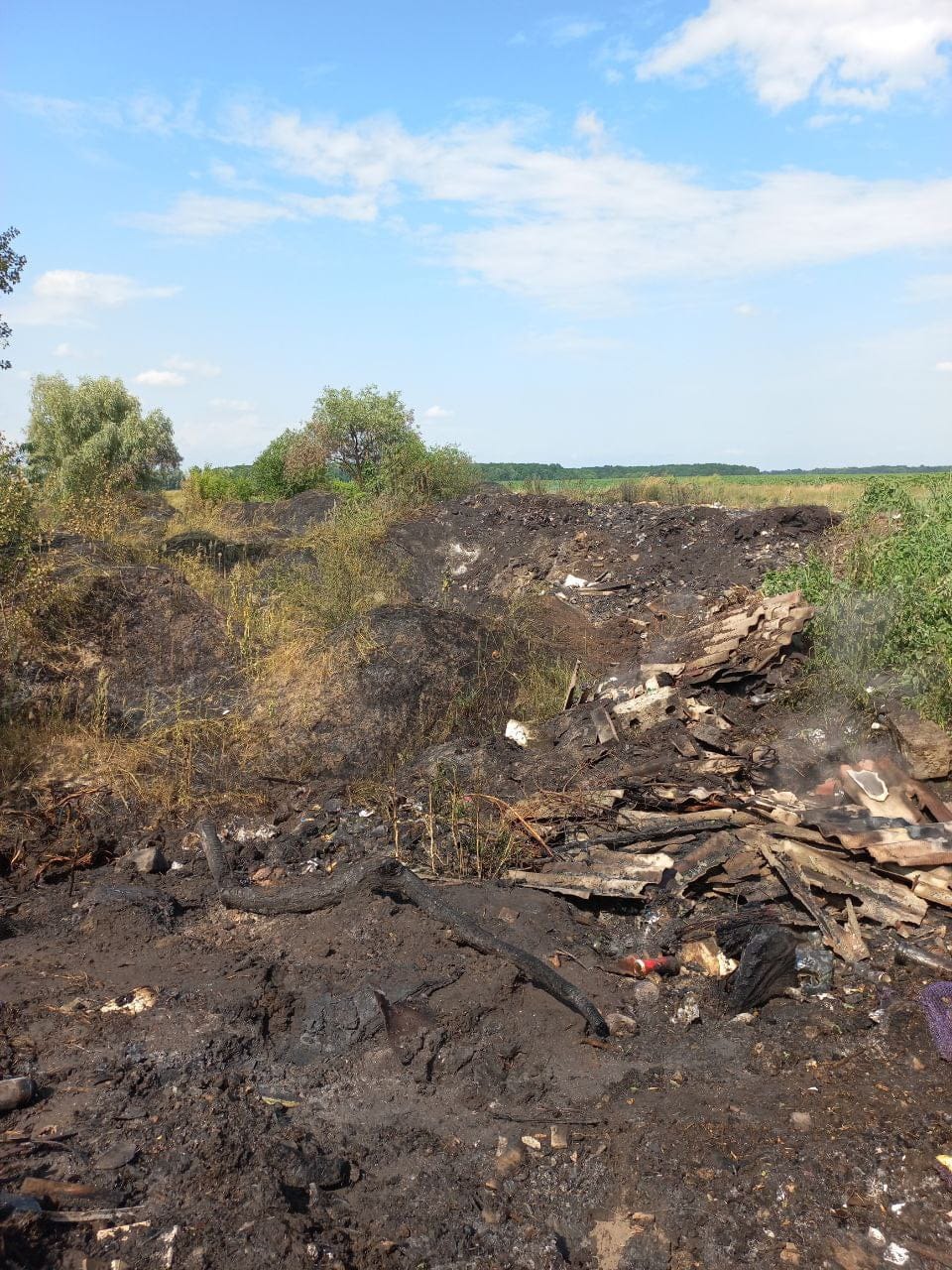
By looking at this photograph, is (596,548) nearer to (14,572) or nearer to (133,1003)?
(14,572)

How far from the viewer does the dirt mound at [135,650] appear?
743 centimetres

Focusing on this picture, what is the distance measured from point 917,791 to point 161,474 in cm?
2634

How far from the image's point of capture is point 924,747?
5801mm

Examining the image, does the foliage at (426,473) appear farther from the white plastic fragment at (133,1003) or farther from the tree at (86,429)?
the white plastic fragment at (133,1003)

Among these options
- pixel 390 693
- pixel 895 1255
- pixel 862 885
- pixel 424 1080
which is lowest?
pixel 424 1080

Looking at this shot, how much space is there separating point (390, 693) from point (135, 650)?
2362mm

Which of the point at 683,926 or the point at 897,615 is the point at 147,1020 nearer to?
the point at 683,926

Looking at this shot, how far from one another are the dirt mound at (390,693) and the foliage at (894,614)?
2790mm

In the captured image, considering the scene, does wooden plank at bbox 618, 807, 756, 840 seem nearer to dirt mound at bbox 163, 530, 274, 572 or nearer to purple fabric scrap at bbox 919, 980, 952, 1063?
purple fabric scrap at bbox 919, 980, 952, 1063

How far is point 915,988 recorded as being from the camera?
422 cm

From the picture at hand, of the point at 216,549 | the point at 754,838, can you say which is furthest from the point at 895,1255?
the point at 216,549

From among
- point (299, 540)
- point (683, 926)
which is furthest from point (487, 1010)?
point (299, 540)

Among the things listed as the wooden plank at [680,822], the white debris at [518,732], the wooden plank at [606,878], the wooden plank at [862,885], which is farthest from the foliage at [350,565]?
the wooden plank at [862,885]

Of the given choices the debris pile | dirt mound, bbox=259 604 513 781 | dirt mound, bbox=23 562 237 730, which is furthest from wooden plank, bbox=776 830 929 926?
dirt mound, bbox=23 562 237 730
